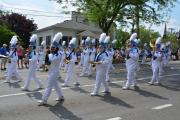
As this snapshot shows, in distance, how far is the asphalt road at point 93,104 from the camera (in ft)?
38.9

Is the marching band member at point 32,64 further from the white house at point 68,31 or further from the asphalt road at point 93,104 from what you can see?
the white house at point 68,31

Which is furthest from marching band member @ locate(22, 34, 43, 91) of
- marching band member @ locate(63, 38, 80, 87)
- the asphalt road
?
marching band member @ locate(63, 38, 80, 87)

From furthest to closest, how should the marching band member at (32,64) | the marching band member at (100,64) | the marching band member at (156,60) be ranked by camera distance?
1. the marching band member at (156,60)
2. the marching band member at (32,64)
3. the marching band member at (100,64)

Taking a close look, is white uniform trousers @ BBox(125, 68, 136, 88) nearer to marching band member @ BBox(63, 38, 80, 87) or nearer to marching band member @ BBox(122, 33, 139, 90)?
marching band member @ BBox(122, 33, 139, 90)

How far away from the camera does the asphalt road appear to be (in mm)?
11866

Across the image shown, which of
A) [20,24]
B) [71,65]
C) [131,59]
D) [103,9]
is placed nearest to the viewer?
[131,59]

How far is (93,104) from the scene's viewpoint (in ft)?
45.1

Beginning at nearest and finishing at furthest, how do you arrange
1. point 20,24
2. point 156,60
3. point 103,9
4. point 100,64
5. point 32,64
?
point 100,64, point 32,64, point 156,60, point 103,9, point 20,24

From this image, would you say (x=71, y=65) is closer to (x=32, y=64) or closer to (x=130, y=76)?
(x=32, y=64)

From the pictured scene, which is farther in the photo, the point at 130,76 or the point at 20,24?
the point at 20,24

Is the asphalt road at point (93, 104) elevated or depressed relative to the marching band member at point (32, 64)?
depressed

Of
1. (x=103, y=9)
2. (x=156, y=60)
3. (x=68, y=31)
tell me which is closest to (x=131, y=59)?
(x=156, y=60)

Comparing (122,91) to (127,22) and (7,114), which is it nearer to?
(7,114)

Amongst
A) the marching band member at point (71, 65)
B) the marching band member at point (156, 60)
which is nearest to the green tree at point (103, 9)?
the marching band member at point (156, 60)
